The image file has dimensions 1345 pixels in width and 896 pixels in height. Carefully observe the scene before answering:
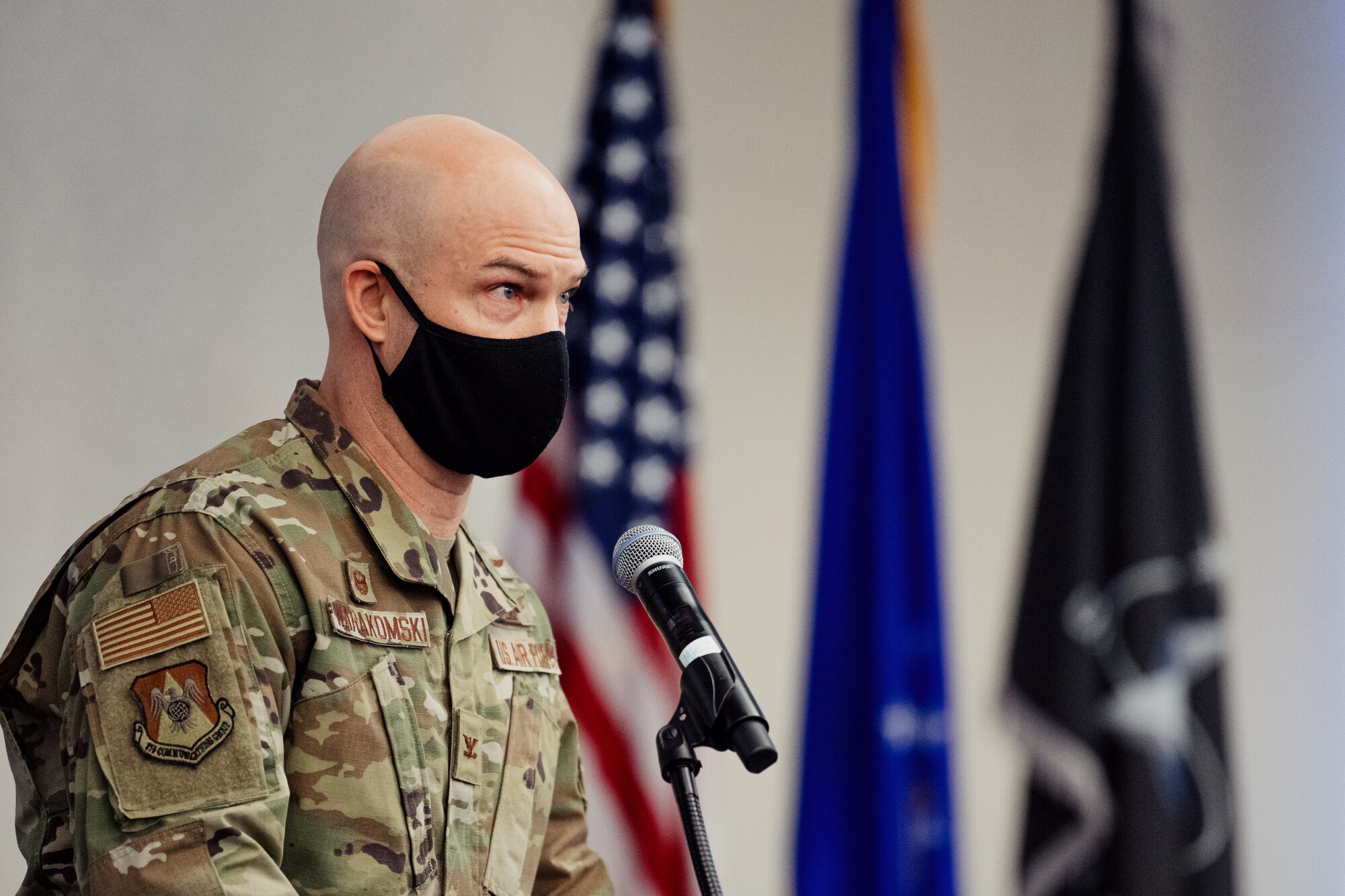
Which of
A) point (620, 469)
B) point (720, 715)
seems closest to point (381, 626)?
point (720, 715)

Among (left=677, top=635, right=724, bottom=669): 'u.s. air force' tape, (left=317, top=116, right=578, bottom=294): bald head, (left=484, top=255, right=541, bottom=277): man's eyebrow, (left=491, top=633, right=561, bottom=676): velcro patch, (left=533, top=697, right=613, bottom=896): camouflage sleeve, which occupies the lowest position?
(left=533, top=697, right=613, bottom=896): camouflage sleeve

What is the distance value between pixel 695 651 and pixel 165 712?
50cm

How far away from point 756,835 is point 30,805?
1.85 meters

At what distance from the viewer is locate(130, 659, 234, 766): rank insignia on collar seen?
1.22 meters

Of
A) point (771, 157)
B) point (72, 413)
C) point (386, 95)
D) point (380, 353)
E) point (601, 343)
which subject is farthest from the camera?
point (771, 157)

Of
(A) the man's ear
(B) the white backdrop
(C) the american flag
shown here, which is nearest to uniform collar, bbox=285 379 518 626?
(A) the man's ear

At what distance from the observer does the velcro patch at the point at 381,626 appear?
140cm

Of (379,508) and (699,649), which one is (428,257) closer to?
(379,508)

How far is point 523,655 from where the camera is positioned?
166cm

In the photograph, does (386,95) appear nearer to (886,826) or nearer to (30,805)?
(30,805)

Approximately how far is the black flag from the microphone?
2.03 m

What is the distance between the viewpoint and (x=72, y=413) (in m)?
2.23

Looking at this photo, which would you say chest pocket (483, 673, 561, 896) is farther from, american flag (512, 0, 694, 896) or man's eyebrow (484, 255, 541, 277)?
american flag (512, 0, 694, 896)

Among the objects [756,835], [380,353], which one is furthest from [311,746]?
[756,835]
